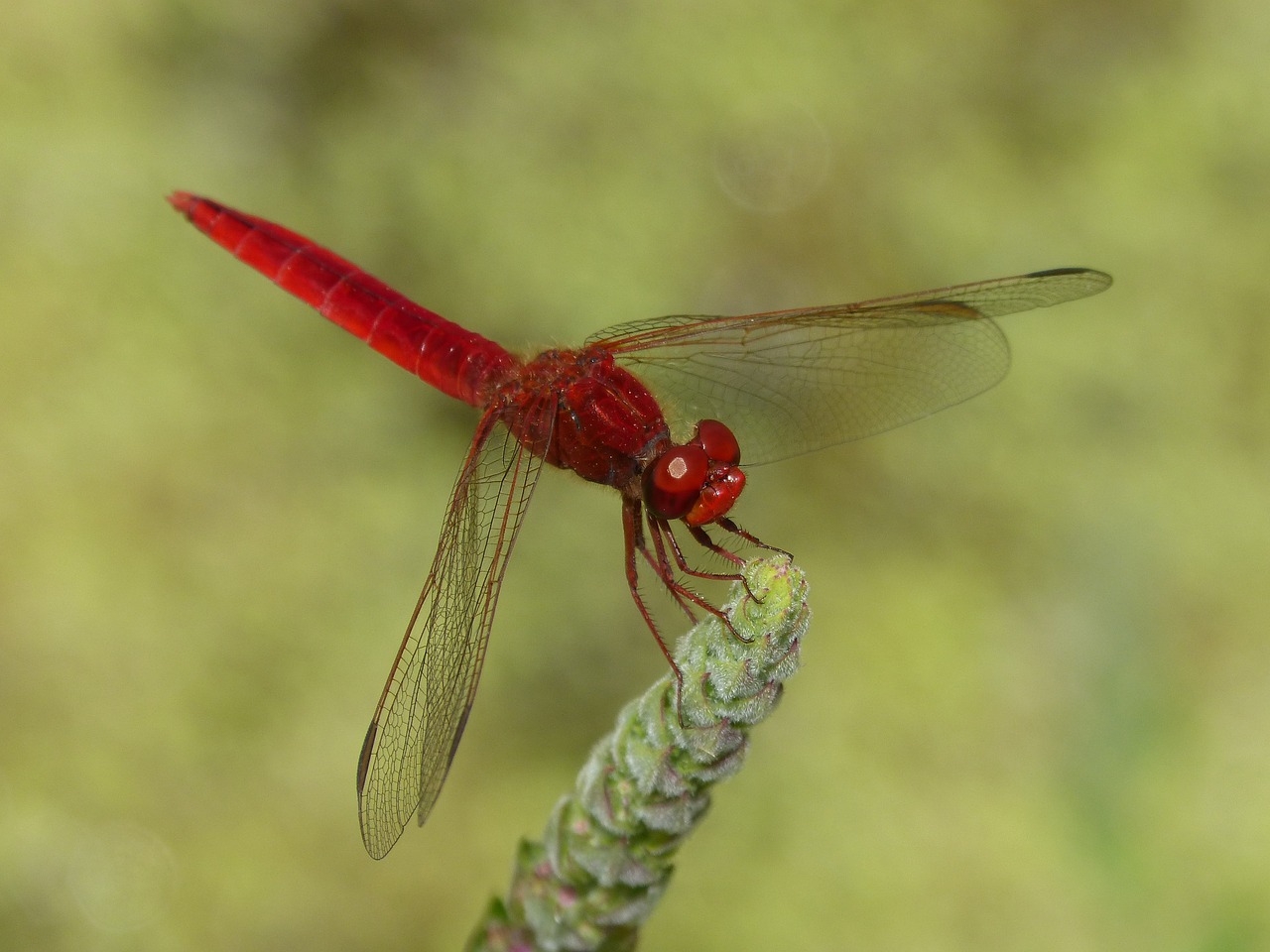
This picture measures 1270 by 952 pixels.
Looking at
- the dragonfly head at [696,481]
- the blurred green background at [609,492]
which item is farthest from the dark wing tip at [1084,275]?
the blurred green background at [609,492]

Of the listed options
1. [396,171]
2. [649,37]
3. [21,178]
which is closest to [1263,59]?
[649,37]

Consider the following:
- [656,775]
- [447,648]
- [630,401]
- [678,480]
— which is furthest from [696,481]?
[656,775]

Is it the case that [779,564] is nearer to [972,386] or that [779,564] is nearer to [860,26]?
[972,386]

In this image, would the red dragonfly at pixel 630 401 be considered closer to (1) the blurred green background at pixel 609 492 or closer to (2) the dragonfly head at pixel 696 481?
(2) the dragonfly head at pixel 696 481

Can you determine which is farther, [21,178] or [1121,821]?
[21,178]

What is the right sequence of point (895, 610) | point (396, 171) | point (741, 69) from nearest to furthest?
point (895, 610)
point (396, 171)
point (741, 69)

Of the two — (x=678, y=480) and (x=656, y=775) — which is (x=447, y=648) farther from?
(x=656, y=775)

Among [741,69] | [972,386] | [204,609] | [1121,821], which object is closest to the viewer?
[972,386]
